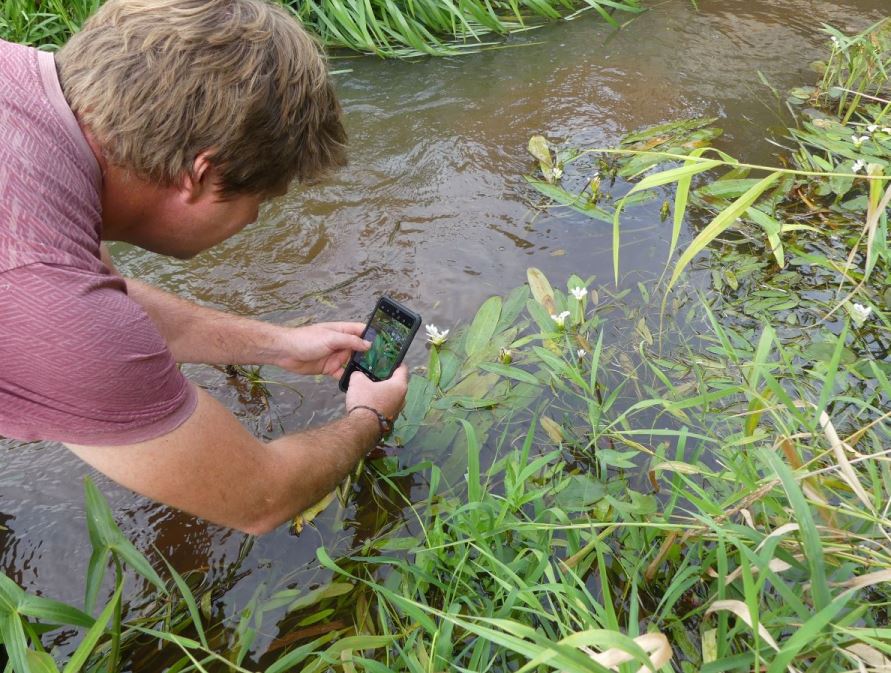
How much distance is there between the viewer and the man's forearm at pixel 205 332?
2287 mm

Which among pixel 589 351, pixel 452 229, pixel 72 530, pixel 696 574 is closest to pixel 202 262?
pixel 452 229

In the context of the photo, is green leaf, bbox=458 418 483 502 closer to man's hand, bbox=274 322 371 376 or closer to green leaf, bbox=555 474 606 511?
green leaf, bbox=555 474 606 511

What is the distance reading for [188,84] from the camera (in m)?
1.72

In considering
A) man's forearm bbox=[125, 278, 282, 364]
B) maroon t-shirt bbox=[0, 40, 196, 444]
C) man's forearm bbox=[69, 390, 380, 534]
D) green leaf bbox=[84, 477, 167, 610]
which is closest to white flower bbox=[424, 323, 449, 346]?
man's forearm bbox=[125, 278, 282, 364]

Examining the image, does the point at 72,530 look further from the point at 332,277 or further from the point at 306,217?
the point at 306,217

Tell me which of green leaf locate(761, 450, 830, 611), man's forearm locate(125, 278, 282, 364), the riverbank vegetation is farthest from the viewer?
the riverbank vegetation

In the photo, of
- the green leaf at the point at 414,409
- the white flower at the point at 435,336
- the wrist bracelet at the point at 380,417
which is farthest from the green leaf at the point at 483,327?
the wrist bracelet at the point at 380,417

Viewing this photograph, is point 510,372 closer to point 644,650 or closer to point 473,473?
point 473,473

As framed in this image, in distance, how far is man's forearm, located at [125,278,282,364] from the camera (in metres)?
2.29

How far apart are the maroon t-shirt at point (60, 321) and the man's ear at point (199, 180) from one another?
0.26m

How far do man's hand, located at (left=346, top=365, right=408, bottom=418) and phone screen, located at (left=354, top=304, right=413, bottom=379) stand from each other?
0.05 meters

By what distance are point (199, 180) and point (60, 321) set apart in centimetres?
56

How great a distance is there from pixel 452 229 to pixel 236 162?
5.16 ft

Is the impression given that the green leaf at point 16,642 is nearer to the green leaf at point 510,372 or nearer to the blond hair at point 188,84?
the blond hair at point 188,84
